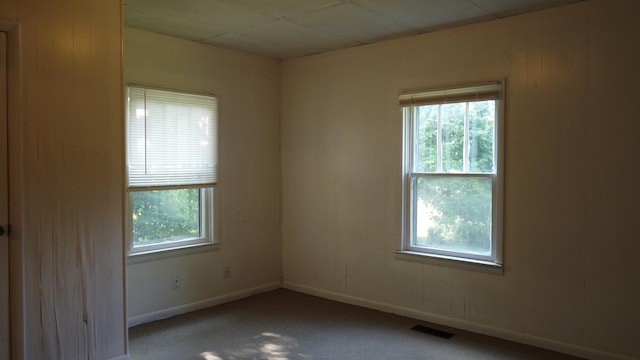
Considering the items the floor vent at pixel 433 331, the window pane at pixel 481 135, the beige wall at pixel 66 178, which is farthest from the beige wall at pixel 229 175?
the window pane at pixel 481 135

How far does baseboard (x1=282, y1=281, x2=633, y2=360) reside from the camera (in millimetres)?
3416

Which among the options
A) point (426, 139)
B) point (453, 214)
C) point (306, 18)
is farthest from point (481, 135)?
point (306, 18)

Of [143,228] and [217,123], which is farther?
[217,123]

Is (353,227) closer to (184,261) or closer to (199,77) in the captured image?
(184,261)

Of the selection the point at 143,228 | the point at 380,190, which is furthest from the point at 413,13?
the point at 143,228

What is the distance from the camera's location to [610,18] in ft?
10.8

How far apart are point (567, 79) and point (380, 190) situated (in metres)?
1.80

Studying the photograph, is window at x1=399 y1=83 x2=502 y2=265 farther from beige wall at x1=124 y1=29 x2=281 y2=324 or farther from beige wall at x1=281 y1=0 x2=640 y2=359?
beige wall at x1=124 y1=29 x2=281 y2=324

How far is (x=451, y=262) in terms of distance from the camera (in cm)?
404

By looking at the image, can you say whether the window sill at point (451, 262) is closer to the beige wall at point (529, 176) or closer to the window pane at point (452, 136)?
the beige wall at point (529, 176)

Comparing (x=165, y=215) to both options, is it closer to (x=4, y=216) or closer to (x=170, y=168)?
(x=170, y=168)

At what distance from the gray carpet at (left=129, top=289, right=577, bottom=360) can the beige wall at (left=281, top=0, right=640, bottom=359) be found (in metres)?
0.26

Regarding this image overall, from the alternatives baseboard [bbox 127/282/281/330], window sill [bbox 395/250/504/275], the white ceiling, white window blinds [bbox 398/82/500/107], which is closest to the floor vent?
window sill [bbox 395/250/504/275]

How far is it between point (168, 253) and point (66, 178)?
156 cm
